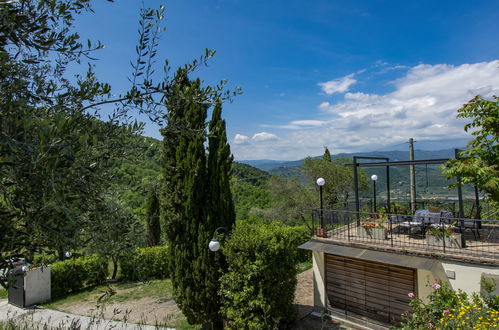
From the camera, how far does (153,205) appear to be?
17047 mm

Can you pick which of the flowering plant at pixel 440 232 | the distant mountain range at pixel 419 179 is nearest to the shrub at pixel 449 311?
the flowering plant at pixel 440 232

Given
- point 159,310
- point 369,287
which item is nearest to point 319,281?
point 369,287

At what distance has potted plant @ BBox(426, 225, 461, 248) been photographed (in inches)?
291

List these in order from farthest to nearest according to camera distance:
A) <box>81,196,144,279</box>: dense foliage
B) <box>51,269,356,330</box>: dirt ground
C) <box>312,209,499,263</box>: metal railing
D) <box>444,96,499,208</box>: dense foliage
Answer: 1. <box>51,269,356,330</box>: dirt ground
2. <box>312,209,499,263</box>: metal railing
3. <box>444,96,499,208</box>: dense foliage
4. <box>81,196,144,279</box>: dense foliage

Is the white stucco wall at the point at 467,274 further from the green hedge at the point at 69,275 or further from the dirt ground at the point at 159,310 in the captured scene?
the green hedge at the point at 69,275

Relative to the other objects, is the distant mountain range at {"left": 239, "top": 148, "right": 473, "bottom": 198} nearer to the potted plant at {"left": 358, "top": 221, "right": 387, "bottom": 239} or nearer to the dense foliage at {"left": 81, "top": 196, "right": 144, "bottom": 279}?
the potted plant at {"left": 358, "top": 221, "right": 387, "bottom": 239}

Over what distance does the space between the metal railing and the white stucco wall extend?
259mm

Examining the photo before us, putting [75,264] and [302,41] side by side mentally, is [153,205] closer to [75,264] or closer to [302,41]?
[75,264]

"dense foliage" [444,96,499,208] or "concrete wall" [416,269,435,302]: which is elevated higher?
"dense foliage" [444,96,499,208]

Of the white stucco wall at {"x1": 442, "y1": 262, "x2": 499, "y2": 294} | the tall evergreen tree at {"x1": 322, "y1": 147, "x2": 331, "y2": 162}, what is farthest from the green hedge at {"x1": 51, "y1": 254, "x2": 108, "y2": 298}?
the tall evergreen tree at {"x1": 322, "y1": 147, "x2": 331, "y2": 162}

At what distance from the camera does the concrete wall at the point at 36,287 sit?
1229 cm

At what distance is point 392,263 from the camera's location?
725cm

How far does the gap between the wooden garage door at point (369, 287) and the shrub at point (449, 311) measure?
2.23ft

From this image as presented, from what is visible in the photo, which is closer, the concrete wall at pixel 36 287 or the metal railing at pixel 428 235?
the metal railing at pixel 428 235
